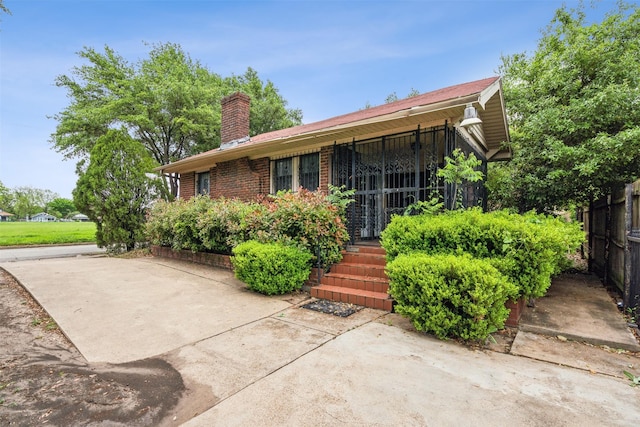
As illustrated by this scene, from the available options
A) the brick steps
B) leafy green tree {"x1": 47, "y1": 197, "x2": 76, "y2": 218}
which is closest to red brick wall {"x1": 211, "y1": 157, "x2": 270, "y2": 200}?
the brick steps

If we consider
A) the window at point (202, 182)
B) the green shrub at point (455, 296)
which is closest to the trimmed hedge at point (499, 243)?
the green shrub at point (455, 296)

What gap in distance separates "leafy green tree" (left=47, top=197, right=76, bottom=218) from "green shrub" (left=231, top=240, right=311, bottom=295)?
12620cm

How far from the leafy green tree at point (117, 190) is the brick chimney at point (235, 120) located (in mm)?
2788

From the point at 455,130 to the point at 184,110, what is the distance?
16085 millimetres

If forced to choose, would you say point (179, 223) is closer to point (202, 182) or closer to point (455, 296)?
point (202, 182)

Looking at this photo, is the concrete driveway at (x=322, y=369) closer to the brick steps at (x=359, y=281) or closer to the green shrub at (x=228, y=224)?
the brick steps at (x=359, y=281)

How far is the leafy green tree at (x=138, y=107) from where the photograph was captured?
16844mm

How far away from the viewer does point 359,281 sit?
4.93 metres

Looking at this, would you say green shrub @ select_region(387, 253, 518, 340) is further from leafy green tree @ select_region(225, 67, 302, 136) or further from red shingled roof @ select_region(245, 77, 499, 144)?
leafy green tree @ select_region(225, 67, 302, 136)

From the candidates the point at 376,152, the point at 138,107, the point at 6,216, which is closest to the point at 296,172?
the point at 376,152

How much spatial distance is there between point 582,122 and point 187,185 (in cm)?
1201

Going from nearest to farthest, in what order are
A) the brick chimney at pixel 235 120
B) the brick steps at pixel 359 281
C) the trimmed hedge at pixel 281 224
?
the brick steps at pixel 359 281 → the trimmed hedge at pixel 281 224 → the brick chimney at pixel 235 120

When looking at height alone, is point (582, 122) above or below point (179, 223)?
above

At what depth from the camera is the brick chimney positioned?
1079 cm
